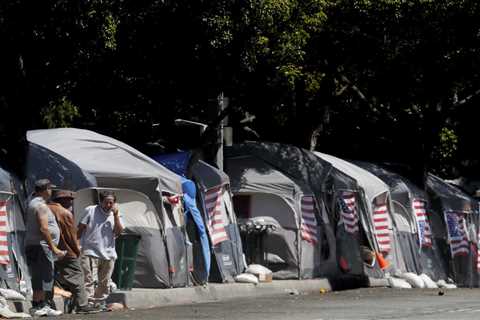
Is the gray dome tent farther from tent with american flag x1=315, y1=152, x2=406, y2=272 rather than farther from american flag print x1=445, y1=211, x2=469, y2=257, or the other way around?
american flag print x1=445, y1=211, x2=469, y2=257

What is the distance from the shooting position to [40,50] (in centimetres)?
2158

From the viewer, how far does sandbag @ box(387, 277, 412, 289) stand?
29.4 m

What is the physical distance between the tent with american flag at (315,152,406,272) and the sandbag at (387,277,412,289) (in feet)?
2.69

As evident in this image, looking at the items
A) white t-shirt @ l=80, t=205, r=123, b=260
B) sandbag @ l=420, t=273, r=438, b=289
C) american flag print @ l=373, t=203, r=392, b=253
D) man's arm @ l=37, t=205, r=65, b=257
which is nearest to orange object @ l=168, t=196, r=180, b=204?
white t-shirt @ l=80, t=205, r=123, b=260

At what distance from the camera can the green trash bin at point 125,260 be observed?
21.5 m

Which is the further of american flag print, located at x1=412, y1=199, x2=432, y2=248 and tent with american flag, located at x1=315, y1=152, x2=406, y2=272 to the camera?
american flag print, located at x1=412, y1=199, x2=432, y2=248

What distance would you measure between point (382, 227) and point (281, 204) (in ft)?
12.2

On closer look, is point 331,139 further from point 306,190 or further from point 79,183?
point 79,183

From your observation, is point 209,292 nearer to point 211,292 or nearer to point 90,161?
point 211,292

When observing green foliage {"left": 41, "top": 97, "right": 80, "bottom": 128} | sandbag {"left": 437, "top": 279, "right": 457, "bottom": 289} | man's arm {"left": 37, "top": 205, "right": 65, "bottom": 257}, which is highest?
green foliage {"left": 41, "top": 97, "right": 80, "bottom": 128}

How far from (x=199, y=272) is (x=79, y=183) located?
4233 mm

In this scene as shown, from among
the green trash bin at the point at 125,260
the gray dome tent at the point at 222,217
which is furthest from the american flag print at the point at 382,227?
the green trash bin at the point at 125,260

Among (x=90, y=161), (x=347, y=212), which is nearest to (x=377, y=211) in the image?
(x=347, y=212)

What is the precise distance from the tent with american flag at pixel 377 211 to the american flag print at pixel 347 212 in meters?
0.45
